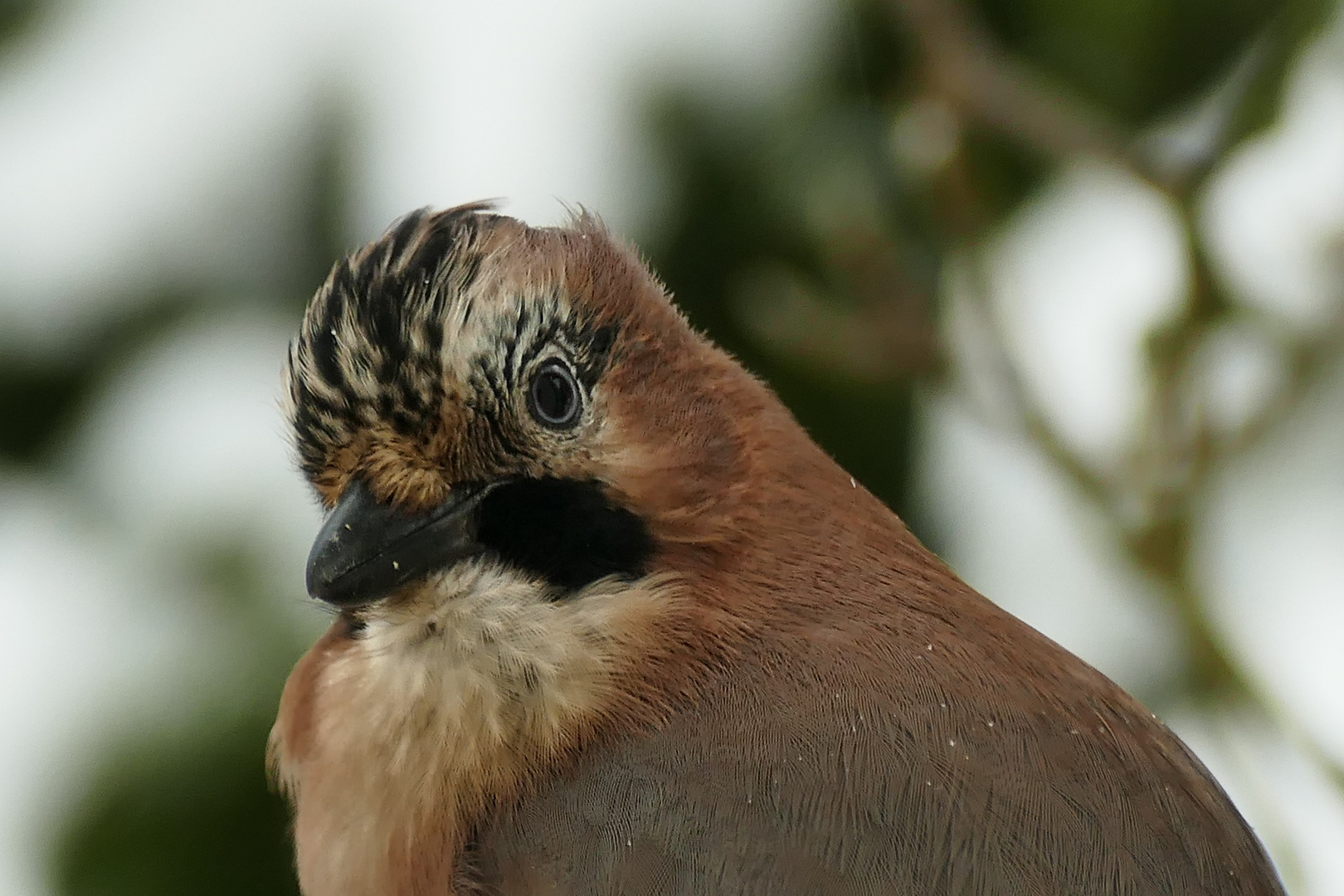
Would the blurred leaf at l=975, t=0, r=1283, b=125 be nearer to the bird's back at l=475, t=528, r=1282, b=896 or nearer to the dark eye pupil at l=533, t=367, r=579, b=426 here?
the bird's back at l=475, t=528, r=1282, b=896

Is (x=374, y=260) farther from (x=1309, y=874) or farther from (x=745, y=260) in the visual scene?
(x=1309, y=874)

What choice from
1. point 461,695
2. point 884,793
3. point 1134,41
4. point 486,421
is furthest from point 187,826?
point 1134,41

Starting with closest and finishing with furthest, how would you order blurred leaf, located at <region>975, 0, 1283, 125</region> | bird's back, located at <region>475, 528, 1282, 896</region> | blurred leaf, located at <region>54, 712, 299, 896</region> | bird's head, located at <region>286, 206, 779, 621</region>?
bird's back, located at <region>475, 528, 1282, 896</region>
bird's head, located at <region>286, 206, 779, 621</region>
blurred leaf, located at <region>54, 712, 299, 896</region>
blurred leaf, located at <region>975, 0, 1283, 125</region>

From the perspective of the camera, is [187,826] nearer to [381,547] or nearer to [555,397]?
[381,547]

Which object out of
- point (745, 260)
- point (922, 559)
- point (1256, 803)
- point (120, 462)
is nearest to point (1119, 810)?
point (922, 559)

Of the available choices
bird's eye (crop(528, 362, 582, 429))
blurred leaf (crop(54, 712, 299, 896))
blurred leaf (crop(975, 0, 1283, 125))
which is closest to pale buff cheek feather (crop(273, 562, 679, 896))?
bird's eye (crop(528, 362, 582, 429))

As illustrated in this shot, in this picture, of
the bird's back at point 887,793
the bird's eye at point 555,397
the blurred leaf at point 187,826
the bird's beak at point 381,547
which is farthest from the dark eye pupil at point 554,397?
the blurred leaf at point 187,826

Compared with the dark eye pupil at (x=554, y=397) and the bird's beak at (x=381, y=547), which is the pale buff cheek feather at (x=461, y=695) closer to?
the bird's beak at (x=381, y=547)
